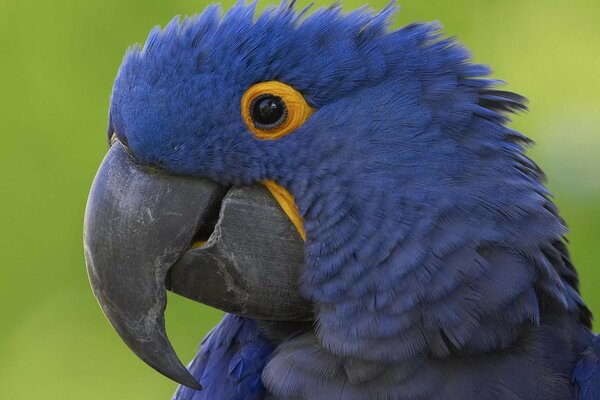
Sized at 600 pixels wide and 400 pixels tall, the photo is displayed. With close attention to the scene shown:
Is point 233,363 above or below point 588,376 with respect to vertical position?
above

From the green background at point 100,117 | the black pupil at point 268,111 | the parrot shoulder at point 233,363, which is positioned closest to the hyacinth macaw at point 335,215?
the black pupil at point 268,111

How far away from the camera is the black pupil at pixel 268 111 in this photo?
188 cm

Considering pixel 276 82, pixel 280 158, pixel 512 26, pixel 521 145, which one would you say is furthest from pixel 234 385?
pixel 512 26

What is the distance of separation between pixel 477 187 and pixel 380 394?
1.47 feet

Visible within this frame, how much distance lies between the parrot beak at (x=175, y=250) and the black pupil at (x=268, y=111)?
0.44 ft

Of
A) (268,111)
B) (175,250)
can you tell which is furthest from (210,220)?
(268,111)

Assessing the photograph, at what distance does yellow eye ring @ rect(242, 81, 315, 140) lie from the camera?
1.88 meters

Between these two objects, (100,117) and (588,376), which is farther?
(100,117)

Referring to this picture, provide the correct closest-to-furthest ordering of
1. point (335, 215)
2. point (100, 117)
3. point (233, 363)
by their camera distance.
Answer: point (335, 215)
point (233, 363)
point (100, 117)

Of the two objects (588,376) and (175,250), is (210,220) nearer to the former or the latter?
(175,250)

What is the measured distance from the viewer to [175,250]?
1849 mm

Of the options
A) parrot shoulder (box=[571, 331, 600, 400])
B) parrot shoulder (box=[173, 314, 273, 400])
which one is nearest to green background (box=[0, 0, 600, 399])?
parrot shoulder (box=[173, 314, 273, 400])

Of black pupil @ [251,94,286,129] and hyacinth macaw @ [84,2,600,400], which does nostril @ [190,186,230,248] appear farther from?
black pupil @ [251,94,286,129]

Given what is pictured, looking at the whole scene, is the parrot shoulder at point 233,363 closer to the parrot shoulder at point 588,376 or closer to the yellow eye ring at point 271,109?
the yellow eye ring at point 271,109
